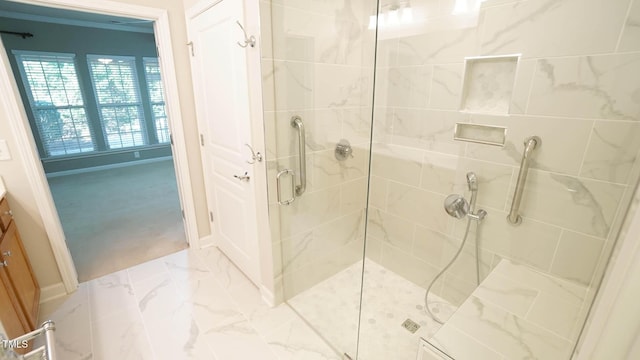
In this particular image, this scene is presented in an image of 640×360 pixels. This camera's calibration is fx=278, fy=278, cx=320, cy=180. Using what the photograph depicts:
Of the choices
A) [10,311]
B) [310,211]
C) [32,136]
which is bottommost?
[10,311]

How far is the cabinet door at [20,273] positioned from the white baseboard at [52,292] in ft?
0.42

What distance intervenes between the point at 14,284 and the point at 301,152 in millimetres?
1762

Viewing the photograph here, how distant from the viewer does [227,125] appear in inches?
80.8

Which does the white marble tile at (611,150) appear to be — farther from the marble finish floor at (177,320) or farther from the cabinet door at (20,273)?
the cabinet door at (20,273)

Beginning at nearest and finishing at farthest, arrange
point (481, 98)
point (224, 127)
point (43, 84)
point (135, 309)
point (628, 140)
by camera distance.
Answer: point (628, 140), point (481, 98), point (135, 309), point (224, 127), point (43, 84)

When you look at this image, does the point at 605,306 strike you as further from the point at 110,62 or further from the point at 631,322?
the point at 110,62

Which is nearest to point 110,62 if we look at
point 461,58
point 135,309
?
point 135,309

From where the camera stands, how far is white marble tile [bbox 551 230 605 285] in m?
1.28

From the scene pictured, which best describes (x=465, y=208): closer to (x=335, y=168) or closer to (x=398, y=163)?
(x=398, y=163)

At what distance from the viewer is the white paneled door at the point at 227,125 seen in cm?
178

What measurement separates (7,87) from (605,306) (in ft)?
9.00

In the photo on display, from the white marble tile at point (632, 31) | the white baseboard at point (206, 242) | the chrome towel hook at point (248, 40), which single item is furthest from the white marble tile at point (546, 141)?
the white baseboard at point (206, 242)

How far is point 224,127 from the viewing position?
6.86ft

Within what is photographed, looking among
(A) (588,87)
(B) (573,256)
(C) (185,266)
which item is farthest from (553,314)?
(C) (185,266)
